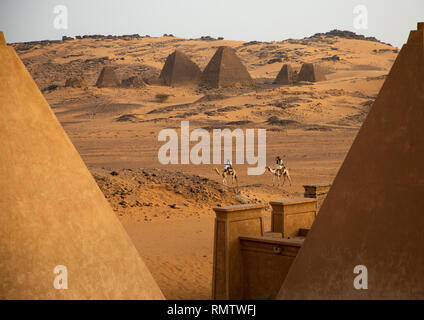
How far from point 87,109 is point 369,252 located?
139 feet

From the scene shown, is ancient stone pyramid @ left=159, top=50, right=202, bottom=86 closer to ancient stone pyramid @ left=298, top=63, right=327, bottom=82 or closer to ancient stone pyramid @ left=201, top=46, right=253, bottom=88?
ancient stone pyramid @ left=201, top=46, right=253, bottom=88

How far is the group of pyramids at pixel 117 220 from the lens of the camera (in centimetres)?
414

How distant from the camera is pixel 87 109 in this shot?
4525 cm

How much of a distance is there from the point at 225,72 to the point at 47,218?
169 ft

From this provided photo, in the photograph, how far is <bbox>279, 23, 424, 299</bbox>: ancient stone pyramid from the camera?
4.52 meters

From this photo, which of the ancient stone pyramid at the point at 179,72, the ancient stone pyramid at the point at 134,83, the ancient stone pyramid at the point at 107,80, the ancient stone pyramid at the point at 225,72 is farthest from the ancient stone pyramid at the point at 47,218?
the ancient stone pyramid at the point at 179,72

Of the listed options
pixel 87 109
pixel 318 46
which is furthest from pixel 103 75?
pixel 318 46

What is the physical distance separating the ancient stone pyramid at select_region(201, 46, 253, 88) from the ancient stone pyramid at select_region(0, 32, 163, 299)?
165 ft

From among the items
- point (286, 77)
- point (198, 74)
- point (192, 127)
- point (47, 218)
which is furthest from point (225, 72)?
point (47, 218)

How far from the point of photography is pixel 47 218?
420 cm

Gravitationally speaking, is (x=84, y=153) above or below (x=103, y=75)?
below

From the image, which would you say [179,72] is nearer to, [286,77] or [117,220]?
[286,77]

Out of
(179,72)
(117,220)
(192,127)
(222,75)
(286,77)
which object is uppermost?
(179,72)
